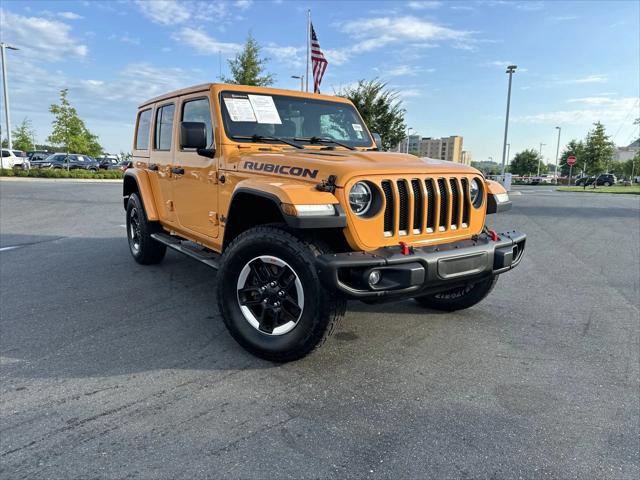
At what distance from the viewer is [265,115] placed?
417 centimetres

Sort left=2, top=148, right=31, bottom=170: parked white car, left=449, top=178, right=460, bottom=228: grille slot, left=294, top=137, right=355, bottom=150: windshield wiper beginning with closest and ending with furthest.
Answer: left=449, top=178, right=460, bottom=228: grille slot, left=294, top=137, right=355, bottom=150: windshield wiper, left=2, top=148, right=31, bottom=170: parked white car

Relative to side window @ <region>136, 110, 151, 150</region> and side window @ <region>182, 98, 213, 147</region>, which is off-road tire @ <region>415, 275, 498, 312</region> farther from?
side window @ <region>136, 110, 151, 150</region>

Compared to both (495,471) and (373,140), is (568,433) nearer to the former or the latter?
(495,471)

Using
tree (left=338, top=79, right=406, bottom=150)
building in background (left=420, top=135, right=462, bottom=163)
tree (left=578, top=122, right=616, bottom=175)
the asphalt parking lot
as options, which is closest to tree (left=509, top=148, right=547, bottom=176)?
building in background (left=420, top=135, right=462, bottom=163)

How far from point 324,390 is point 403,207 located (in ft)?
4.25

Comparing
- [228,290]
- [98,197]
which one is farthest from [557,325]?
[98,197]

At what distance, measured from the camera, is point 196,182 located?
169 inches

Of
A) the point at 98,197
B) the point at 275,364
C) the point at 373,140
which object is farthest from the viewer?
the point at 98,197

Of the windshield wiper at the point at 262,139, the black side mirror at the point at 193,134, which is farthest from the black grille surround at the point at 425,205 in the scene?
the black side mirror at the point at 193,134

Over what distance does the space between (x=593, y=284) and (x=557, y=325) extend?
1.82 meters

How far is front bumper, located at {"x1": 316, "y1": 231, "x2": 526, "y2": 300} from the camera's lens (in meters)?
2.70

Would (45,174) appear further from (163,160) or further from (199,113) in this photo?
(199,113)

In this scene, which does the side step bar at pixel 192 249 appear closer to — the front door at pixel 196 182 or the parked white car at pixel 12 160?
the front door at pixel 196 182

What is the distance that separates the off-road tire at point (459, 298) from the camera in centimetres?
409
